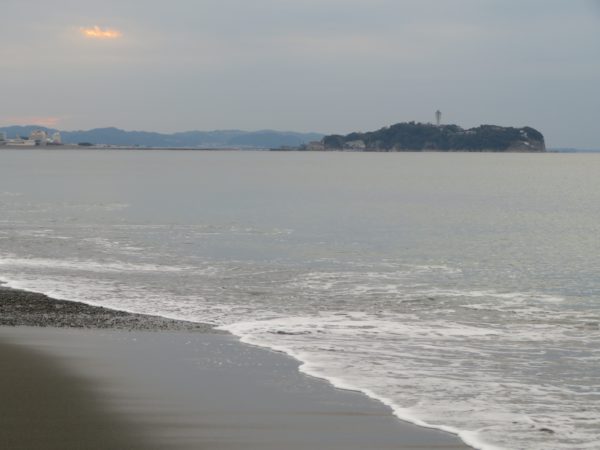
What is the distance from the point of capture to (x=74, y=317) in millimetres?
14539

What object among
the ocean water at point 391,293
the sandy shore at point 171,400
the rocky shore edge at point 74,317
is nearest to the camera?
the sandy shore at point 171,400

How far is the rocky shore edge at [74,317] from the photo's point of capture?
45.4 feet

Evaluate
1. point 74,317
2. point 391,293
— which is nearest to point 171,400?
point 74,317

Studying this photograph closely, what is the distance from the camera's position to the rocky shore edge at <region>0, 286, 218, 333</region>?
13.8 meters

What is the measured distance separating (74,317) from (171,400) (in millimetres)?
5961

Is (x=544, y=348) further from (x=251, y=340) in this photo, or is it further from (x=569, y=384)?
(x=251, y=340)

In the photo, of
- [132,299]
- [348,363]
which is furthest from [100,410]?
[132,299]

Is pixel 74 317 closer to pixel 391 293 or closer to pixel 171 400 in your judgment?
pixel 171 400

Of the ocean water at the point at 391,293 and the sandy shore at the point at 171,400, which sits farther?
the ocean water at the point at 391,293

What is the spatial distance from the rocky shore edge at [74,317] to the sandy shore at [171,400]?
602mm

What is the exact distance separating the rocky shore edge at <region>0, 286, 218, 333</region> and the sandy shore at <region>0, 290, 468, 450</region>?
23.7 inches

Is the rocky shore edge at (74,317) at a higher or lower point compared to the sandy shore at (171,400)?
lower

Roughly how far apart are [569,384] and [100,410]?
5.36 m

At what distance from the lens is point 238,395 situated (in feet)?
30.7
